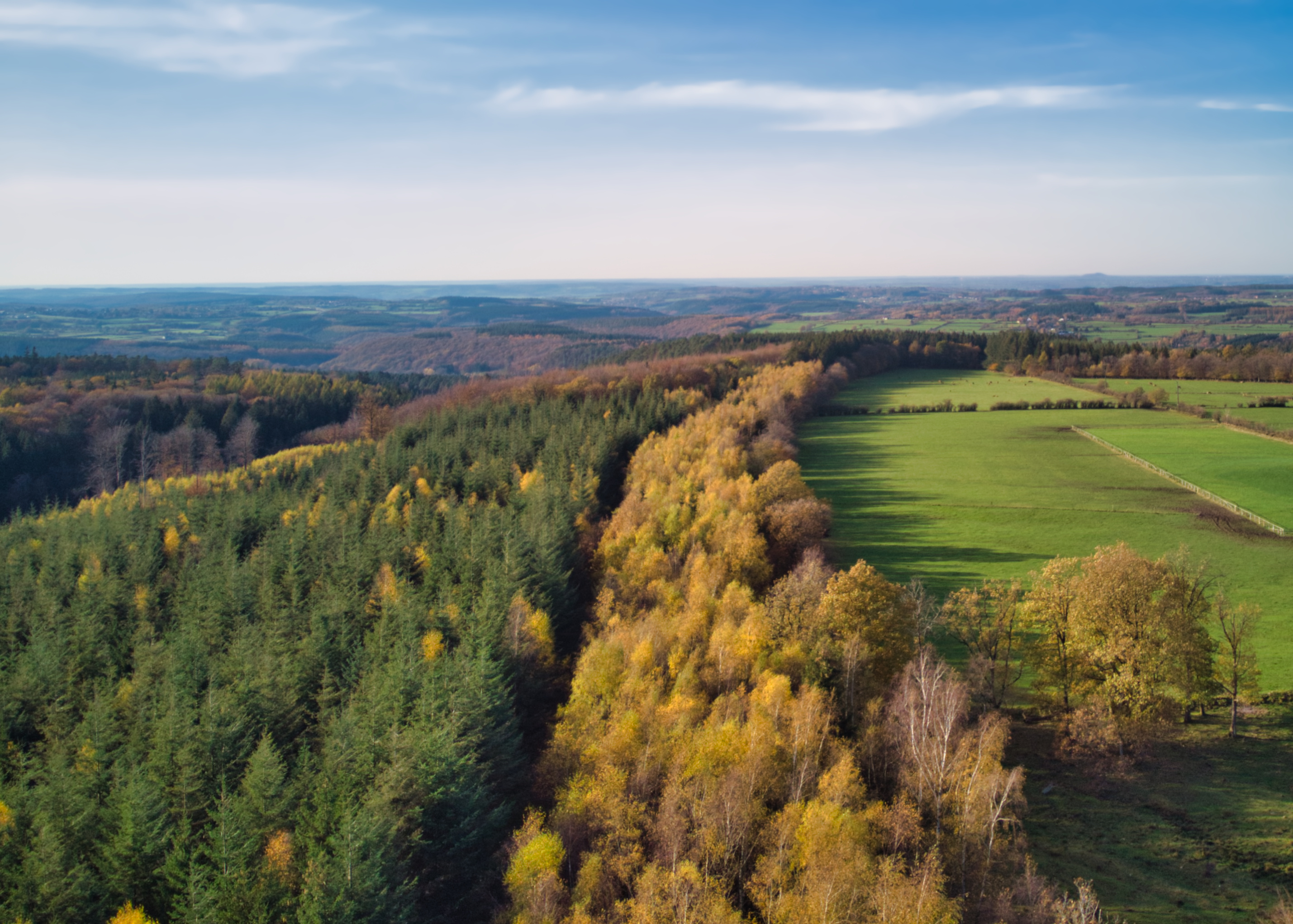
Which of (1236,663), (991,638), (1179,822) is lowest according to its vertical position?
(1179,822)

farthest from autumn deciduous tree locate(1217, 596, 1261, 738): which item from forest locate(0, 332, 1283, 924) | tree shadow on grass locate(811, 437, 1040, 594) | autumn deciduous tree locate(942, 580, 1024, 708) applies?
tree shadow on grass locate(811, 437, 1040, 594)

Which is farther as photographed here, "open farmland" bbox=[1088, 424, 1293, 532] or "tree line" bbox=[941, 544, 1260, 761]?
"open farmland" bbox=[1088, 424, 1293, 532]

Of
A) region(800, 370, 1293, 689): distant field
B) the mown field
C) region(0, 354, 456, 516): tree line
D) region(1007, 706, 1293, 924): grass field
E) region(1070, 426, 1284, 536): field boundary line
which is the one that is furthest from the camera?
region(0, 354, 456, 516): tree line

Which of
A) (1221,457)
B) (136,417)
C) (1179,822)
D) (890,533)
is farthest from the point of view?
(136,417)

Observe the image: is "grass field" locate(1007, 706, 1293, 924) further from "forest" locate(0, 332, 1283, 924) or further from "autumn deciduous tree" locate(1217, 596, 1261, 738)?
"forest" locate(0, 332, 1283, 924)

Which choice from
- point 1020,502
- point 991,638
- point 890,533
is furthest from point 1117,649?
point 1020,502

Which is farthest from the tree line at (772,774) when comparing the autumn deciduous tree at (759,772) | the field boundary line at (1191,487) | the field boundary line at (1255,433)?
the field boundary line at (1255,433)

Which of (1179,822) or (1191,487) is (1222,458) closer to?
(1191,487)
